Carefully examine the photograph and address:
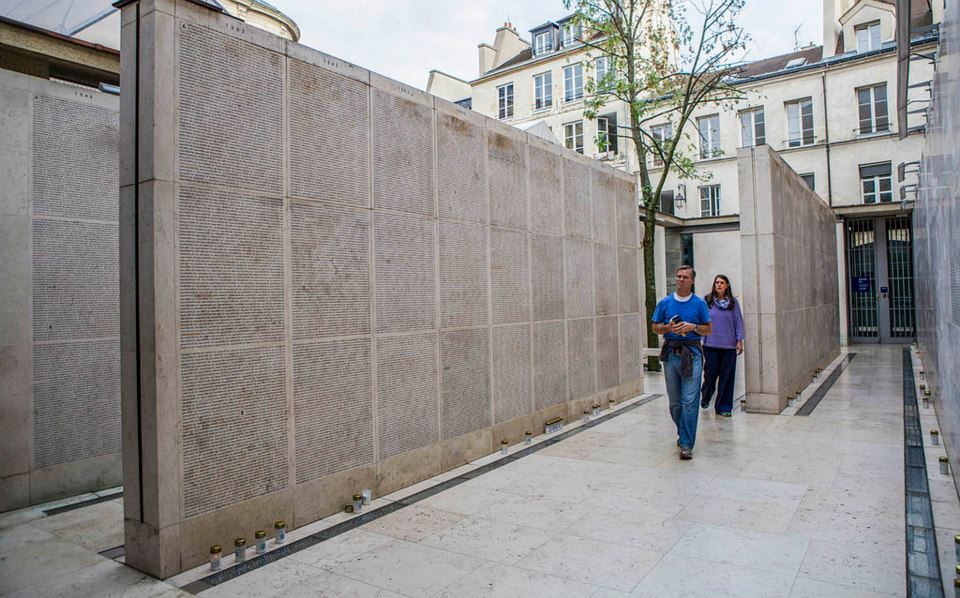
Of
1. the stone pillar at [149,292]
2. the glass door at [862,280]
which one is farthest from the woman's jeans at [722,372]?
the glass door at [862,280]

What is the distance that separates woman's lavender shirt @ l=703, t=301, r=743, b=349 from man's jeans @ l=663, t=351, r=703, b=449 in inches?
96.3

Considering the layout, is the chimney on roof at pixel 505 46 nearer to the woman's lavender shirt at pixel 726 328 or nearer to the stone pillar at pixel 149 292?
the woman's lavender shirt at pixel 726 328

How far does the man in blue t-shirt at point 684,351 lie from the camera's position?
6.67 metres

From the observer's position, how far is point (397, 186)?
233 inches

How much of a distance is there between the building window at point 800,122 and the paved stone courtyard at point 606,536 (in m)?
21.5

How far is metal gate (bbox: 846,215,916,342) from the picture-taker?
20.7 m

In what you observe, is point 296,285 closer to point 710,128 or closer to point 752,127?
point 710,128

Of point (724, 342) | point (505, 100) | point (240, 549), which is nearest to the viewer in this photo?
point (240, 549)

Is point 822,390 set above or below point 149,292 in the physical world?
below

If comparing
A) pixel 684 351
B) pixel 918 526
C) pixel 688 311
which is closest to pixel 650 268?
pixel 688 311

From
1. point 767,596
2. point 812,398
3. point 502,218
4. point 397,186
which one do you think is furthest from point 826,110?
point 767,596

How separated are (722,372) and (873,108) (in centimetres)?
2015

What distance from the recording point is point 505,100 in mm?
35312

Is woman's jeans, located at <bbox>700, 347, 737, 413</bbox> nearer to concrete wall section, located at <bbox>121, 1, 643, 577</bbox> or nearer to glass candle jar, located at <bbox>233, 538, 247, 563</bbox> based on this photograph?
concrete wall section, located at <bbox>121, 1, 643, 577</bbox>
